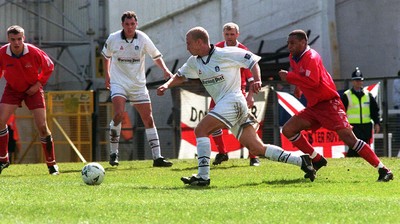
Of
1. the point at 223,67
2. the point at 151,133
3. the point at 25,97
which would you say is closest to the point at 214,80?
the point at 223,67

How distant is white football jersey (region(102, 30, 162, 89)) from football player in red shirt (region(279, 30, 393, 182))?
11.3ft

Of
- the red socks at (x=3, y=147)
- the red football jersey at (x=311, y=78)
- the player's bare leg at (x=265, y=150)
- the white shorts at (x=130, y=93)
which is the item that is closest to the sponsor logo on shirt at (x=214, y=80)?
the player's bare leg at (x=265, y=150)

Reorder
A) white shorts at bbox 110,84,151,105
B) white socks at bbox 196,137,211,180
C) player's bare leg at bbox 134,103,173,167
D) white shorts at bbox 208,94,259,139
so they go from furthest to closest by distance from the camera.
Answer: player's bare leg at bbox 134,103,173,167, white shorts at bbox 110,84,151,105, white shorts at bbox 208,94,259,139, white socks at bbox 196,137,211,180

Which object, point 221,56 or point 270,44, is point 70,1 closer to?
point 270,44

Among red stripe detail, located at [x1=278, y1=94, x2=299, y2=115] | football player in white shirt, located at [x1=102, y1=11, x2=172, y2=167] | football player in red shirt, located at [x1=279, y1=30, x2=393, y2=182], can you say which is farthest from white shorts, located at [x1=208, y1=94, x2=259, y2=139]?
red stripe detail, located at [x1=278, y1=94, x2=299, y2=115]

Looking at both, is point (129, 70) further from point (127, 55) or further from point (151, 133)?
point (151, 133)

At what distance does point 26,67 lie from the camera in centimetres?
1538

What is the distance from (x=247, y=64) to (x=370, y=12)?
14031 millimetres

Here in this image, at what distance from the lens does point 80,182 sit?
13297 mm

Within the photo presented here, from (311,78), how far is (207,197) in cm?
305

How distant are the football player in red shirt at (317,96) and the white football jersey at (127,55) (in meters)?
3.45

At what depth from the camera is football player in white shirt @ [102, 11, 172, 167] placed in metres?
16.4

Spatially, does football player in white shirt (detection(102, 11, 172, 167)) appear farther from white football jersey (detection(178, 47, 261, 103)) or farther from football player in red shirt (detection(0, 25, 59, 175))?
white football jersey (detection(178, 47, 261, 103))

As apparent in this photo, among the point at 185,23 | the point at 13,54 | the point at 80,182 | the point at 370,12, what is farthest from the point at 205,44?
the point at 185,23
